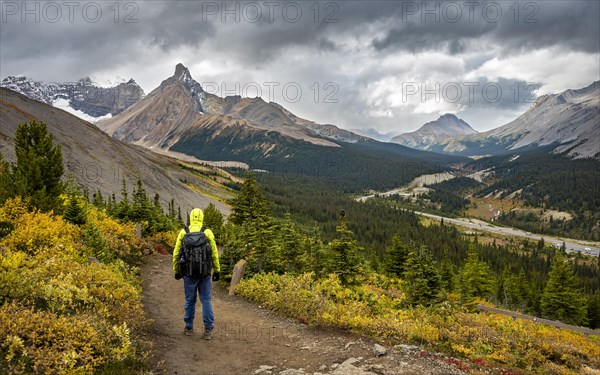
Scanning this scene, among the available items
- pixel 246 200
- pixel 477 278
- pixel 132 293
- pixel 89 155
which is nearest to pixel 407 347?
pixel 132 293

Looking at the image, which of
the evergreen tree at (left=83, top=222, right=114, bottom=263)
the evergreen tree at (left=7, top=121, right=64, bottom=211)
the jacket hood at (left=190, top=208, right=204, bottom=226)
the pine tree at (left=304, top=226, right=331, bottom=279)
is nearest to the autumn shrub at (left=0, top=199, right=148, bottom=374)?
the evergreen tree at (left=83, top=222, right=114, bottom=263)

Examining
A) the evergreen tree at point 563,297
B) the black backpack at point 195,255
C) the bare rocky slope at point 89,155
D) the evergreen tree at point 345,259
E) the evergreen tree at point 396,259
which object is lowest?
the evergreen tree at point 563,297

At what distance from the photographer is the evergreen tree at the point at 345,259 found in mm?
17422

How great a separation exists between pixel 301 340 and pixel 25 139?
18.7 meters

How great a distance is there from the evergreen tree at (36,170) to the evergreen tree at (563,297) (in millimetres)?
54090

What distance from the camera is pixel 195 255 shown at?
Result: 9695 millimetres

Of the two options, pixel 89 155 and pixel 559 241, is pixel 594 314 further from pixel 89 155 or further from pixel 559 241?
pixel 559 241

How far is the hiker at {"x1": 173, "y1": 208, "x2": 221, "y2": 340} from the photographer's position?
9719 millimetres

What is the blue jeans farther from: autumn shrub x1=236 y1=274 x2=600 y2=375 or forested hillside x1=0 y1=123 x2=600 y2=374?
autumn shrub x1=236 y1=274 x2=600 y2=375

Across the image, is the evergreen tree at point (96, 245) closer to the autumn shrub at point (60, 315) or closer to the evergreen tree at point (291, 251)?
the autumn shrub at point (60, 315)

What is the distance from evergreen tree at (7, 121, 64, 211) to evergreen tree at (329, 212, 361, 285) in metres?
14.5

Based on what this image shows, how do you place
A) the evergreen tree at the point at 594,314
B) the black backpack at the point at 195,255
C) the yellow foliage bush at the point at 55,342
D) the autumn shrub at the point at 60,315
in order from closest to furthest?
1. the yellow foliage bush at the point at 55,342
2. the autumn shrub at the point at 60,315
3. the black backpack at the point at 195,255
4. the evergreen tree at the point at 594,314

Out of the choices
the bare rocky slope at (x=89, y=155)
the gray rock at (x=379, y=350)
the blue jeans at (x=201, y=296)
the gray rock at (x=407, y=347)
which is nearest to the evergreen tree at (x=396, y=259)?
the gray rock at (x=407, y=347)

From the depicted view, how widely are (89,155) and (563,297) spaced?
84.6m
